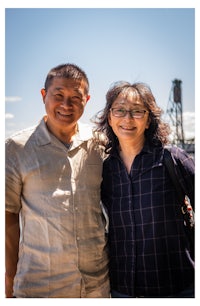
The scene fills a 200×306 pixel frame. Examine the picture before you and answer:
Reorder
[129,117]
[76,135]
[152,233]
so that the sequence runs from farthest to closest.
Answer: [76,135]
[129,117]
[152,233]

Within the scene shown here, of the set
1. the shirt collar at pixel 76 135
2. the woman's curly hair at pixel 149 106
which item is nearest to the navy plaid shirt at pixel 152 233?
the woman's curly hair at pixel 149 106

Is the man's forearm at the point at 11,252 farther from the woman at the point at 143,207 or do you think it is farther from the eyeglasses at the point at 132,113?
the eyeglasses at the point at 132,113

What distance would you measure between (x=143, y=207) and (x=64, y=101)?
813 mm

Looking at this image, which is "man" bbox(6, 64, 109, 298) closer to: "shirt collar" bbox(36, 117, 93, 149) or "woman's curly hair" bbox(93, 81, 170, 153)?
"shirt collar" bbox(36, 117, 93, 149)

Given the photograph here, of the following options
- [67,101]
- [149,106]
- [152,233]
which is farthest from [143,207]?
[67,101]

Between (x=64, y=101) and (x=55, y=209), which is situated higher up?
(x=64, y=101)

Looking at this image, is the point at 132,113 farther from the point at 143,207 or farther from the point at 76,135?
the point at 143,207

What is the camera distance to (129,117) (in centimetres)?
192

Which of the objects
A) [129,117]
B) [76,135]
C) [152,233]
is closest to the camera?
[152,233]

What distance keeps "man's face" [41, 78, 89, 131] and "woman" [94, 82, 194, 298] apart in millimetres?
228

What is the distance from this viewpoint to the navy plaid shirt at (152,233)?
1777 mm

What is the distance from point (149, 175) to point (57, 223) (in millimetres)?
620
